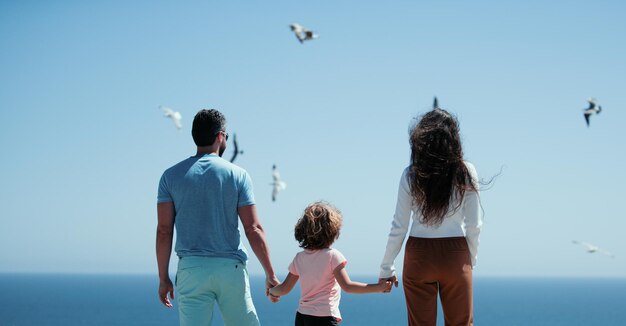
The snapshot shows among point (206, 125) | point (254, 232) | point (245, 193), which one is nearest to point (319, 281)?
point (254, 232)

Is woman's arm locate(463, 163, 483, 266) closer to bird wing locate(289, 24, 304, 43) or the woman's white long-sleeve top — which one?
the woman's white long-sleeve top

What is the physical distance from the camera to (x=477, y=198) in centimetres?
466

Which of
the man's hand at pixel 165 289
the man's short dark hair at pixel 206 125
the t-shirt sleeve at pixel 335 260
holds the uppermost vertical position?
the man's short dark hair at pixel 206 125

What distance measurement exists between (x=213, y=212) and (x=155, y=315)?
14224 cm

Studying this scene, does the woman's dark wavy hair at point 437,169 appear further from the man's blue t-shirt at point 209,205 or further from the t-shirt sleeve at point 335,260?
the man's blue t-shirt at point 209,205

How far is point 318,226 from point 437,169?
891mm

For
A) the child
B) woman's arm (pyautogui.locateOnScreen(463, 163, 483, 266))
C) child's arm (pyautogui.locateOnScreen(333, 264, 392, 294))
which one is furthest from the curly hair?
woman's arm (pyautogui.locateOnScreen(463, 163, 483, 266))

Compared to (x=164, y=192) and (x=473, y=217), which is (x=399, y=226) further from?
(x=164, y=192)

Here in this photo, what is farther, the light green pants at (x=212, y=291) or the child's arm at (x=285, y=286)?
the child's arm at (x=285, y=286)

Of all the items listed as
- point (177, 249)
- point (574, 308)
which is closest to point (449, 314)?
point (177, 249)

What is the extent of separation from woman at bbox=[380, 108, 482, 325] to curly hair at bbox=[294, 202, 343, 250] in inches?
15.4

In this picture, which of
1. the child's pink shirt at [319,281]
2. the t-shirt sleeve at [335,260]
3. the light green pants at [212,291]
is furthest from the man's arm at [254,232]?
the t-shirt sleeve at [335,260]

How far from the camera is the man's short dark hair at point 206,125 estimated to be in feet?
15.6

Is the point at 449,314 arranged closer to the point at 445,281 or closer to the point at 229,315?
the point at 445,281
